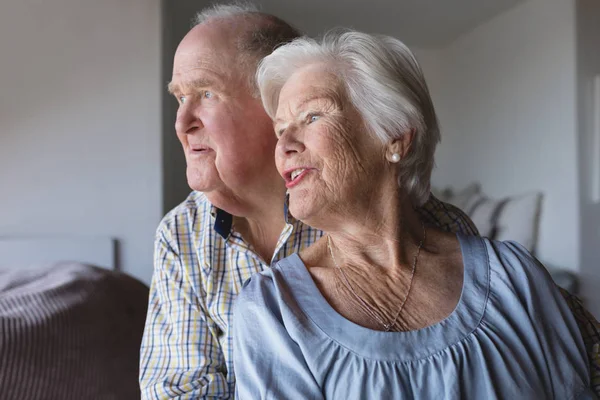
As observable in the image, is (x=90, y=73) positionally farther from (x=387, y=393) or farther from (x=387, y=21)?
(x=387, y=393)

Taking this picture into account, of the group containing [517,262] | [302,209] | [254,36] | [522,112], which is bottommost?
[517,262]

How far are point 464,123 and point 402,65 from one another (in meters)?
4.67

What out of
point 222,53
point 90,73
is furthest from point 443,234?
point 90,73

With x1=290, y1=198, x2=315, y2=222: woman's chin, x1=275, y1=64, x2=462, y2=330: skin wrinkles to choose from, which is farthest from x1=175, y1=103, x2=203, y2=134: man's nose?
x1=290, y1=198, x2=315, y2=222: woman's chin

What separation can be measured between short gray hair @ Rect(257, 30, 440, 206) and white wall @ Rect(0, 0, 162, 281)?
257 cm

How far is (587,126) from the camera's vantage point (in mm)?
3730

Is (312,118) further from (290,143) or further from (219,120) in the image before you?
(219,120)

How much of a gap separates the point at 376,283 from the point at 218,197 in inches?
16.1

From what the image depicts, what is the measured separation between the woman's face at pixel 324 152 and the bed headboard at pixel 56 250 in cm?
272

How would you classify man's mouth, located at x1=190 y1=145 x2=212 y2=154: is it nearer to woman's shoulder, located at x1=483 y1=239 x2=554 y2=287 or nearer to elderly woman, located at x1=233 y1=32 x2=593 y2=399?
elderly woman, located at x1=233 y1=32 x2=593 y2=399

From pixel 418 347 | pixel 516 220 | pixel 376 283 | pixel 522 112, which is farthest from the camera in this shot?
pixel 522 112

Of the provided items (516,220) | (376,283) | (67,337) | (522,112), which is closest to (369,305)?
(376,283)

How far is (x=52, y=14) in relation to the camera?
3.42 metres

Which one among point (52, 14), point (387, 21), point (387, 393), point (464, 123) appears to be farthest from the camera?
point (464, 123)
